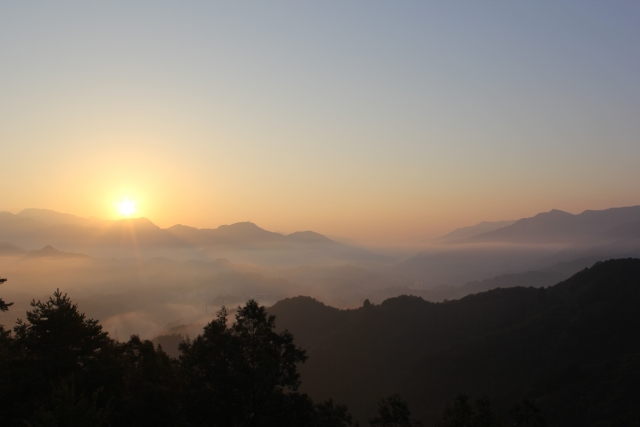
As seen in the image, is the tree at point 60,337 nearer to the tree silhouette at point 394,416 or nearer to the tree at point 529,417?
the tree silhouette at point 394,416

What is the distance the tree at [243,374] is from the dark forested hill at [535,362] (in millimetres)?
110711

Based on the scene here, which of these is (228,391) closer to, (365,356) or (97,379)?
(97,379)

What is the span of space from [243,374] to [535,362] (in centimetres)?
15773

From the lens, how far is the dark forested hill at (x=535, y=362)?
116 meters

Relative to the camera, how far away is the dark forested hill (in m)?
116

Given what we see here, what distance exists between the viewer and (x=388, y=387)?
168125 millimetres

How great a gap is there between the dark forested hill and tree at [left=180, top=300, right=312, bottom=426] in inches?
4359

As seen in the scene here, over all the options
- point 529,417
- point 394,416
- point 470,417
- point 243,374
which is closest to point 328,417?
point 394,416

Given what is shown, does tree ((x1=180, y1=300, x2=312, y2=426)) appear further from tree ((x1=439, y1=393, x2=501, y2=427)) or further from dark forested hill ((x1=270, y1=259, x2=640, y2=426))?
dark forested hill ((x1=270, y1=259, x2=640, y2=426))

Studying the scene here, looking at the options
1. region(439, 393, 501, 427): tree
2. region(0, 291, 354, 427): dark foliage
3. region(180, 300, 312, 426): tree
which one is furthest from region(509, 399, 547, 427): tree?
region(180, 300, 312, 426): tree

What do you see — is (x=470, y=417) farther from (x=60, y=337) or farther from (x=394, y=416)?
(x=60, y=337)

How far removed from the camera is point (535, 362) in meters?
150

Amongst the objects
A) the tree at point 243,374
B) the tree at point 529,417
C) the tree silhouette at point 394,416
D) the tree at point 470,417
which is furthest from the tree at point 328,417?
the tree at point 529,417

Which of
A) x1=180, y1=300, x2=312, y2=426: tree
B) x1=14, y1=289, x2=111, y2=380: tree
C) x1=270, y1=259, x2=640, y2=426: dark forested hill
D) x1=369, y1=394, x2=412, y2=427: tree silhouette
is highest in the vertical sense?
x1=14, y1=289, x2=111, y2=380: tree
